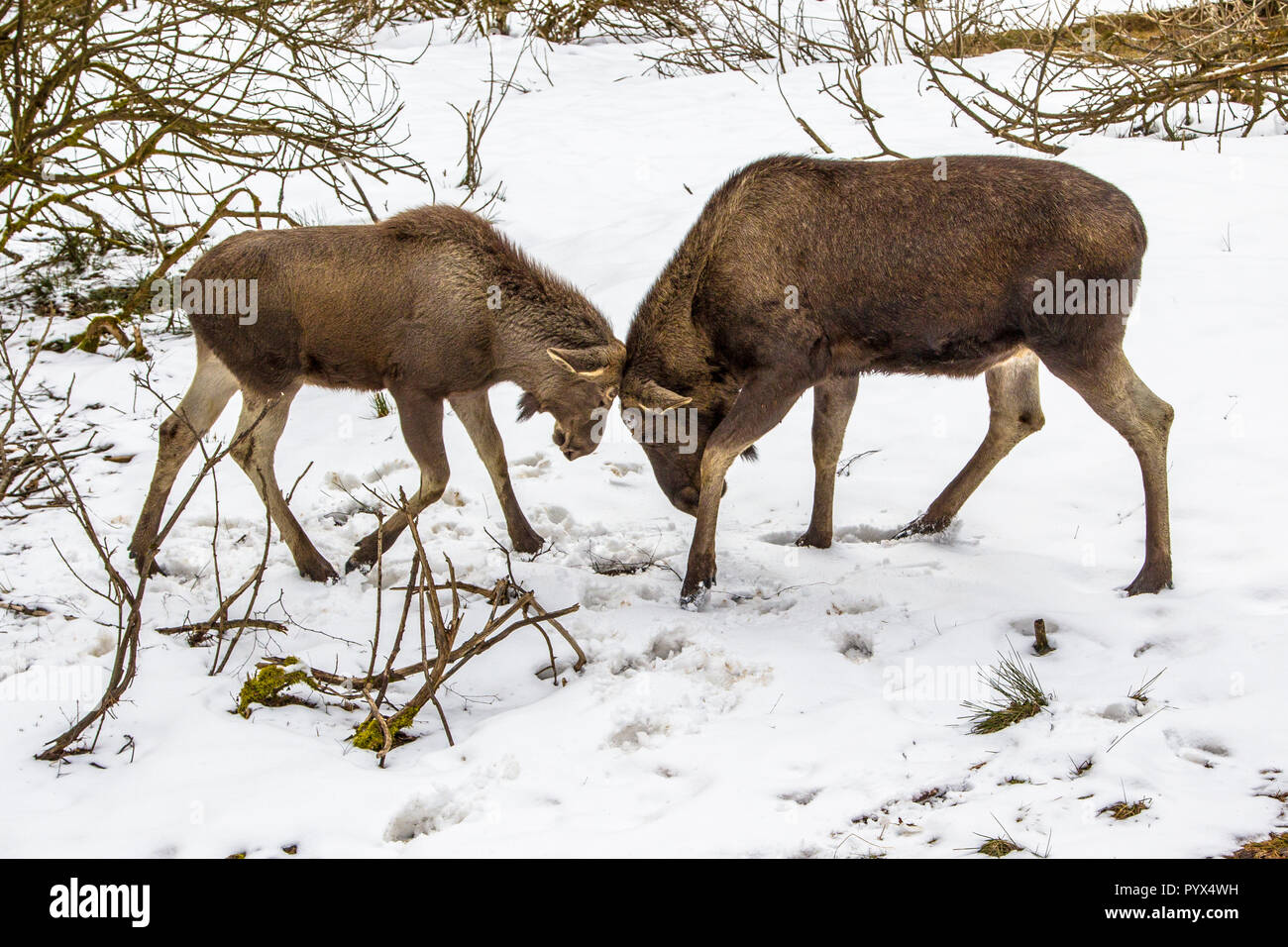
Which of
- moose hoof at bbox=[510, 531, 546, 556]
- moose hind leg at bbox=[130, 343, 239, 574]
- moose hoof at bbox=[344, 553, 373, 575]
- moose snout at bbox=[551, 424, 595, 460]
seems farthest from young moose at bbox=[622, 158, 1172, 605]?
moose hind leg at bbox=[130, 343, 239, 574]

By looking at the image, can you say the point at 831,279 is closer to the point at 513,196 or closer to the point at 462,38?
the point at 513,196

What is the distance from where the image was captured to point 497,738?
4375 millimetres

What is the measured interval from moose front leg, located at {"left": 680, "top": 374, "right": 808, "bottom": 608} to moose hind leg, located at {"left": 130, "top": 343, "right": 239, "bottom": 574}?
7.98ft

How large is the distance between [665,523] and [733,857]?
317cm

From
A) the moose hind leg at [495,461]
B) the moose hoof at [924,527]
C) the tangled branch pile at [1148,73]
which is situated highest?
the tangled branch pile at [1148,73]

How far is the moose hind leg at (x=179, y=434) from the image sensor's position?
19.6 ft

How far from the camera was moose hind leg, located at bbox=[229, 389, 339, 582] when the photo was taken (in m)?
5.94

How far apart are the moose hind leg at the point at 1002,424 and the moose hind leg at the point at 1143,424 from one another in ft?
2.46

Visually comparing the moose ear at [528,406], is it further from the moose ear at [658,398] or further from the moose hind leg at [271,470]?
the moose hind leg at [271,470]

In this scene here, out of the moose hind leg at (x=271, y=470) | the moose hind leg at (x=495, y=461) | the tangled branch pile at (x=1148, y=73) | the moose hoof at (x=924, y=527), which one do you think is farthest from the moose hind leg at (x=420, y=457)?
the tangled branch pile at (x=1148, y=73)

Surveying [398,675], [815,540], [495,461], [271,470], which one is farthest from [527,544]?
[398,675]

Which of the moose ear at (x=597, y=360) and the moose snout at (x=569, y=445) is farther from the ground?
the moose ear at (x=597, y=360)

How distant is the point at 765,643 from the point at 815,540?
4.17 ft
